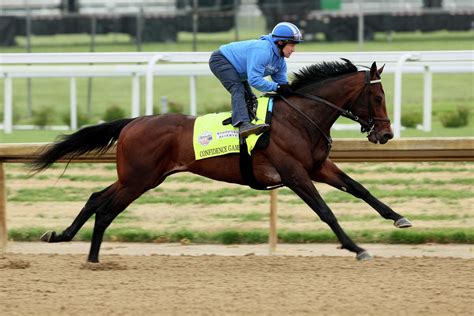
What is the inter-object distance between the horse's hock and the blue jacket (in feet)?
3.18

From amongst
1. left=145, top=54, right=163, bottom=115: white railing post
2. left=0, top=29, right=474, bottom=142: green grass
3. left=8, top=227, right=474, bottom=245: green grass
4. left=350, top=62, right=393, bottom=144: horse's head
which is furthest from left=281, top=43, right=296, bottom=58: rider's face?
left=0, top=29, right=474, bottom=142: green grass

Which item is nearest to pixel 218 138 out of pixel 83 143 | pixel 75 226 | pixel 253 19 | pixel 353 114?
pixel 353 114

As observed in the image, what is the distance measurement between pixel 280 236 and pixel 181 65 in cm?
538

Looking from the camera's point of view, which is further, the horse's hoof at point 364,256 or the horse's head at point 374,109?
the horse's head at point 374,109

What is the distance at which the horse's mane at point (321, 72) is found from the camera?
8.30m

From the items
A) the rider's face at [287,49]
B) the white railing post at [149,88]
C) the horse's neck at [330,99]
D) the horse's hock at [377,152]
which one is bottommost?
the horse's hock at [377,152]

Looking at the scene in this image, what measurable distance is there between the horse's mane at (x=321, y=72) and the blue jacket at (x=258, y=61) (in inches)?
4.6

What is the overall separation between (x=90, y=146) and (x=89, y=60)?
4.97 m

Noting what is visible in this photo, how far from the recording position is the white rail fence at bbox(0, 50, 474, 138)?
1205cm

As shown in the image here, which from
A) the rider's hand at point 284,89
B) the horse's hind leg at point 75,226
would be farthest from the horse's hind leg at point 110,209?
the rider's hand at point 284,89

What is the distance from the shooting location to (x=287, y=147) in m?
7.98

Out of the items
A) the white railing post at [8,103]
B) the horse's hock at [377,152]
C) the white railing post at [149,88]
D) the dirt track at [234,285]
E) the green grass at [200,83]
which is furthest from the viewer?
the green grass at [200,83]

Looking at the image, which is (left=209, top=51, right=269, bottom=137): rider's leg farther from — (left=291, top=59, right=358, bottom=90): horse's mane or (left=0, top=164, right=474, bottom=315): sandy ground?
(left=0, top=164, right=474, bottom=315): sandy ground

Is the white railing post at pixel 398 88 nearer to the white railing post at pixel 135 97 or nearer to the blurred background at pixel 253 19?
the white railing post at pixel 135 97
